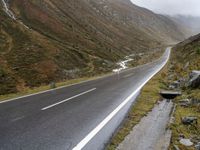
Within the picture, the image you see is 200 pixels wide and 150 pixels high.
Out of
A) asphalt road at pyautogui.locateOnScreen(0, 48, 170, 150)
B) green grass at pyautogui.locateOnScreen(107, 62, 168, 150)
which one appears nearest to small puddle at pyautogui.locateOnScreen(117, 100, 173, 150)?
green grass at pyautogui.locateOnScreen(107, 62, 168, 150)

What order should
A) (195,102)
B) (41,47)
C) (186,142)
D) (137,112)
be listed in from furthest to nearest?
(41,47) < (195,102) < (137,112) < (186,142)

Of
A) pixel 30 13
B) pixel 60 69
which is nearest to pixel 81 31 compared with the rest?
pixel 30 13

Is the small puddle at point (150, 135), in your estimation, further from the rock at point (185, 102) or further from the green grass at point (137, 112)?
the rock at point (185, 102)

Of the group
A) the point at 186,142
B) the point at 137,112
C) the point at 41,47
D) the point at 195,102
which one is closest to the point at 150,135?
the point at 186,142

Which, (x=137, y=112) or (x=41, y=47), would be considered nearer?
(x=137, y=112)

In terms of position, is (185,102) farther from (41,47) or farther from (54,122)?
(41,47)

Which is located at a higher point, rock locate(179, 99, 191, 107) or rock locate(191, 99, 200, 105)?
rock locate(191, 99, 200, 105)

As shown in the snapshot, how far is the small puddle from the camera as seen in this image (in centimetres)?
741

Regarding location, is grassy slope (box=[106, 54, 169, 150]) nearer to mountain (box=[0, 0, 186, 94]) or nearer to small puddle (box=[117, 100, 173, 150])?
small puddle (box=[117, 100, 173, 150])

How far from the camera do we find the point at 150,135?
27.6 feet

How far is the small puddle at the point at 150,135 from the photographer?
741cm

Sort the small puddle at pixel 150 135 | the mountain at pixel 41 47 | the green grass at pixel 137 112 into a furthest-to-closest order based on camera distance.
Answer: the mountain at pixel 41 47
the green grass at pixel 137 112
the small puddle at pixel 150 135

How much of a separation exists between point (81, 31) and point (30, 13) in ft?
55.7

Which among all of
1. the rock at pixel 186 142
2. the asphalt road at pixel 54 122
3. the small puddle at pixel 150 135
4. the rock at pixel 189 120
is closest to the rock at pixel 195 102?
the small puddle at pixel 150 135
